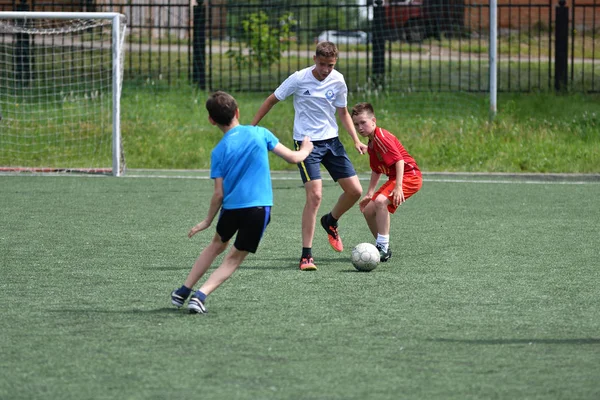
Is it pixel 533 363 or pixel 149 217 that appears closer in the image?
pixel 533 363

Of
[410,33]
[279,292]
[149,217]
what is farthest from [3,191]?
[410,33]

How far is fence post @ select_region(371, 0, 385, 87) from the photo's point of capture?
20.2 metres

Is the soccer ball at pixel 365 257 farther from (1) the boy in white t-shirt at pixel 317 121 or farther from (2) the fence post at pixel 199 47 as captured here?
(2) the fence post at pixel 199 47

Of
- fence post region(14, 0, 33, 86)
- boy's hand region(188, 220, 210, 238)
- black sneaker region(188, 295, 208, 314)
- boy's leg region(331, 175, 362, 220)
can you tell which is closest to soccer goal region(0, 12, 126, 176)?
fence post region(14, 0, 33, 86)

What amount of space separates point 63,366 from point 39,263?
10.6ft

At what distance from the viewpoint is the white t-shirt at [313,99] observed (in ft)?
27.3

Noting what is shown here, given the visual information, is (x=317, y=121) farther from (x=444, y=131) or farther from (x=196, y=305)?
(x=444, y=131)

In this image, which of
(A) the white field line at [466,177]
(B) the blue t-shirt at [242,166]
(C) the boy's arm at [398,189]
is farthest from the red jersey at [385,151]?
(A) the white field line at [466,177]

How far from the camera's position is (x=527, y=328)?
5.89 m

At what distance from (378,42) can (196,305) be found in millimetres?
14996

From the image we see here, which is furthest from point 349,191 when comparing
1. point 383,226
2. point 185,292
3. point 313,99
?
point 185,292

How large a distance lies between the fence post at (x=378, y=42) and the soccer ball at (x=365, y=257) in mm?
12706

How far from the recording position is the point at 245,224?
617 centimetres

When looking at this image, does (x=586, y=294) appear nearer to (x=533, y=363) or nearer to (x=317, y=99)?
(x=533, y=363)
